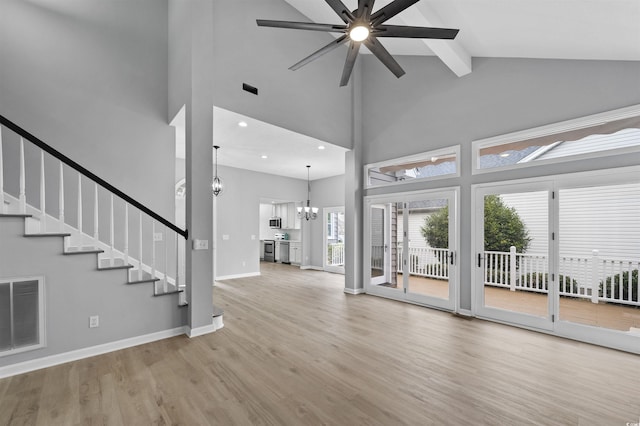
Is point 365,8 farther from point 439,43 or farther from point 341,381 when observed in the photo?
point 341,381

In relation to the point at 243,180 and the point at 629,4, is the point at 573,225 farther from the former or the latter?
the point at 243,180

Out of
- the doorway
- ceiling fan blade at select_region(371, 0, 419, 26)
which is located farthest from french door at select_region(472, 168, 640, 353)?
the doorway

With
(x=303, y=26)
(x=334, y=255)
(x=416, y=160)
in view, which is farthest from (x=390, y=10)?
(x=334, y=255)

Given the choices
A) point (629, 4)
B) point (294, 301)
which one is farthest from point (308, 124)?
point (629, 4)

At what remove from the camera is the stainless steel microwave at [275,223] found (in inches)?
416

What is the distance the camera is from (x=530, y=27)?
3.16m

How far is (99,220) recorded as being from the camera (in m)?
4.07

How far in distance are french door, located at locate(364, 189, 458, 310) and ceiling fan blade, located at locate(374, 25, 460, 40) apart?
268cm

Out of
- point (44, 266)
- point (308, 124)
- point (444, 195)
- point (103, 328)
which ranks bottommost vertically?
point (103, 328)

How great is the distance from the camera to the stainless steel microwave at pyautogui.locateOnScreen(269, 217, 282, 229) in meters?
10.6

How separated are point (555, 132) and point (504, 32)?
1461mm

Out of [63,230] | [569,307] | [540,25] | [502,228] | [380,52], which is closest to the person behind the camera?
[380,52]

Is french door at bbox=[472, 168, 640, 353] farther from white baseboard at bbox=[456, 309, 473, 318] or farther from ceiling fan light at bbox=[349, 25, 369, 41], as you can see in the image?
ceiling fan light at bbox=[349, 25, 369, 41]

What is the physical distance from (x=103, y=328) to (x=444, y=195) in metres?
5.06
